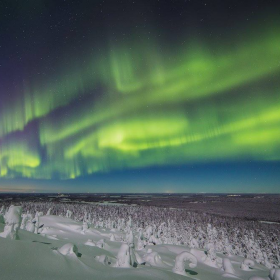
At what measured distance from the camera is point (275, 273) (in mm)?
7176

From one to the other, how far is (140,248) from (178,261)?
12981 mm

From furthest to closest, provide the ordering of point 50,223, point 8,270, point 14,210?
point 50,223
point 14,210
point 8,270

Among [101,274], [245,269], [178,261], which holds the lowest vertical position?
[245,269]

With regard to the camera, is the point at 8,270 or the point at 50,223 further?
the point at 50,223

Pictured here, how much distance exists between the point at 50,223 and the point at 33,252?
Result: 26540 millimetres

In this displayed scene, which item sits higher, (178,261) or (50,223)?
(178,261)

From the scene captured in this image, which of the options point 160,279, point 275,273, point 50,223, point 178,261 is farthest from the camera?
point 50,223

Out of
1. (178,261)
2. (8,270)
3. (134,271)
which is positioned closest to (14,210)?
(8,270)

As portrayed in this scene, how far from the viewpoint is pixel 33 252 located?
17.1 feet

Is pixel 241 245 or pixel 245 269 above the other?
pixel 245 269

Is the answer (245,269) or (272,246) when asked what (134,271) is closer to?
(245,269)

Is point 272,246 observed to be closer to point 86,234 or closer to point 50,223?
point 86,234

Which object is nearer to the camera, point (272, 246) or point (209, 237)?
point (272, 246)

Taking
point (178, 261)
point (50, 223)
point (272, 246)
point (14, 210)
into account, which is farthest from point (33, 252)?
point (272, 246)
